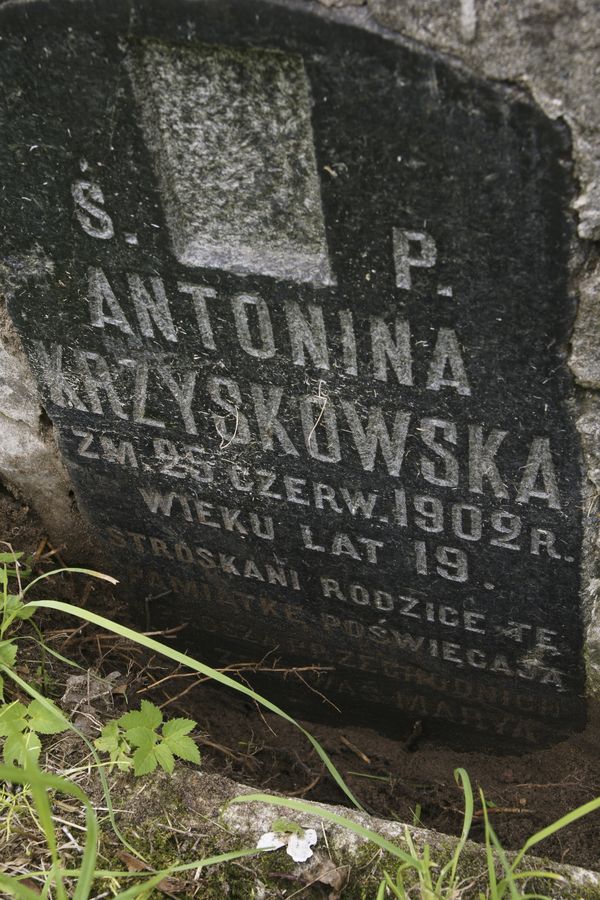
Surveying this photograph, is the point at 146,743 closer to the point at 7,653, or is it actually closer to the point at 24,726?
the point at 24,726

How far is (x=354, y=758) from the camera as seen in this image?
2084 mm

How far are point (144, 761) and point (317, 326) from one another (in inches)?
30.4

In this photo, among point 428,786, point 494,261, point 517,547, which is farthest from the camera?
point 428,786

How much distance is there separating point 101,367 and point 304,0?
2.63ft

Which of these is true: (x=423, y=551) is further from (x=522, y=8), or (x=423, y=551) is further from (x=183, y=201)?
(x=522, y=8)

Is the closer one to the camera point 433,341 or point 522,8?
point 522,8

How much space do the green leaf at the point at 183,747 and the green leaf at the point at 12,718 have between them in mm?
251

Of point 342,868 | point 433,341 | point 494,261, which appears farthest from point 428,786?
point 494,261

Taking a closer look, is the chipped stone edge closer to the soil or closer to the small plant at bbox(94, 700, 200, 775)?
the soil

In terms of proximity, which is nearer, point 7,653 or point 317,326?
point 317,326

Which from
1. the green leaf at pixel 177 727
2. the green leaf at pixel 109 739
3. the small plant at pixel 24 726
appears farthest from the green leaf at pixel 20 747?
the green leaf at pixel 177 727

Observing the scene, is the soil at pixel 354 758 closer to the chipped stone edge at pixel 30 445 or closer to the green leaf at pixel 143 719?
the chipped stone edge at pixel 30 445

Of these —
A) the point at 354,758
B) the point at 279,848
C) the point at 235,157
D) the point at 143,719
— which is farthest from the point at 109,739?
the point at 235,157

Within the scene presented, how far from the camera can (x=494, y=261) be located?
4.18ft
